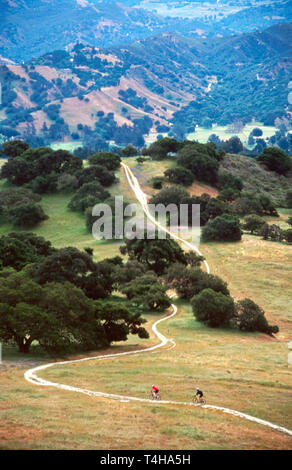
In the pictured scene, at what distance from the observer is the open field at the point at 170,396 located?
2170 cm

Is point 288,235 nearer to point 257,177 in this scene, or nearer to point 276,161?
Answer: point 257,177

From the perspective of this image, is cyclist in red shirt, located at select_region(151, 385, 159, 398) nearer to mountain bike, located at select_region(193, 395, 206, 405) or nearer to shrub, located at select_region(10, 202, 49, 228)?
mountain bike, located at select_region(193, 395, 206, 405)

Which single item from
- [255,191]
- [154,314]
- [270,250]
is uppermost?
[255,191]

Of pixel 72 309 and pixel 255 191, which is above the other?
pixel 255 191

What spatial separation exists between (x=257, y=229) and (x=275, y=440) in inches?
2974

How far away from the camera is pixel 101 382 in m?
31.8

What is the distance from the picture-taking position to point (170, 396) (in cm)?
2895

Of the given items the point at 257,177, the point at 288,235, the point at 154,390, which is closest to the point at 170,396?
the point at 154,390

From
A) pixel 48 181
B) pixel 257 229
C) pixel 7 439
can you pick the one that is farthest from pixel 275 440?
pixel 48 181

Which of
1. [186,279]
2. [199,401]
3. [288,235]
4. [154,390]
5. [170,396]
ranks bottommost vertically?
[170,396]

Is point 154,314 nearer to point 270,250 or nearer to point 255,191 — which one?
point 270,250

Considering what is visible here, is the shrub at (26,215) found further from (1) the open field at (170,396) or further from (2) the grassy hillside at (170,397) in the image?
(2) the grassy hillside at (170,397)

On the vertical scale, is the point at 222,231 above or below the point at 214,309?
above

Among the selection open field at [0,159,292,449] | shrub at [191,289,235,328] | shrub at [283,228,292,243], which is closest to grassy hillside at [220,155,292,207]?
shrub at [283,228,292,243]
